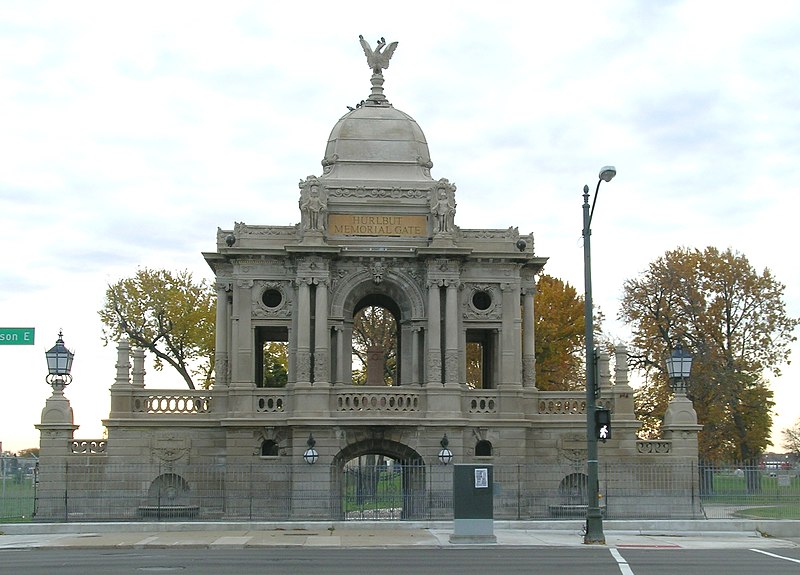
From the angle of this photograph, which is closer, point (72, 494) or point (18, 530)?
point (18, 530)

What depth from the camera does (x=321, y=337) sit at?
5250 centimetres

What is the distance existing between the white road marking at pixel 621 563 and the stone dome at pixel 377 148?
952 inches

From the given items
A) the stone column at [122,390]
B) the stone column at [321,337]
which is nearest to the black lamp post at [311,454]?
the stone column at [321,337]

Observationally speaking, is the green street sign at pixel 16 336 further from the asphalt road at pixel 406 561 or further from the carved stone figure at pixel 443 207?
the carved stone figure at pixel 443 207

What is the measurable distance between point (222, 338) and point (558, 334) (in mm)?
28034

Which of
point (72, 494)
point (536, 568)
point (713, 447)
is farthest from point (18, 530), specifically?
point (713, 447)

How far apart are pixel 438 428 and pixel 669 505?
30.4ft

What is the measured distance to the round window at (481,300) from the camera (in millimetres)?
54625

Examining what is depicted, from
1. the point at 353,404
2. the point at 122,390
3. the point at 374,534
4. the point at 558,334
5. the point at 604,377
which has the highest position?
the point at 558,334

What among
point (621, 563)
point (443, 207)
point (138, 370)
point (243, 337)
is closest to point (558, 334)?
point (443, 207)

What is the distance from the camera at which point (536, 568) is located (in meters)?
28.8

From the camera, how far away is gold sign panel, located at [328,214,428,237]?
53719 mm

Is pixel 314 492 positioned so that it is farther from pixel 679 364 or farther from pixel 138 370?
pixel 679 364

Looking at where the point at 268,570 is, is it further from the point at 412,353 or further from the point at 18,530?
the point at 412,353
